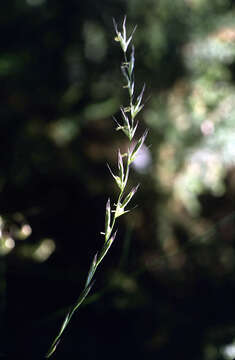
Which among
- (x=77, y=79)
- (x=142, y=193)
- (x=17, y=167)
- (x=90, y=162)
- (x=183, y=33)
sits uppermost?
(x=183, y=33)

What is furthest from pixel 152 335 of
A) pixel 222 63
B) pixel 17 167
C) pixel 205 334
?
pixel 222 63

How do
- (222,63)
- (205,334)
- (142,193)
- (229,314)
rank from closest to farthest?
(205,334) → (229,314) → (222,63) → (142,193)

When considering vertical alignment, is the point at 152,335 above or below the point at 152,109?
below

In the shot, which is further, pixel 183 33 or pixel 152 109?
pixel 152 109

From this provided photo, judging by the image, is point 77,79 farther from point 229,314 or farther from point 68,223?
point 229,314

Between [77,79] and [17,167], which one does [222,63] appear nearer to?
[77,79]

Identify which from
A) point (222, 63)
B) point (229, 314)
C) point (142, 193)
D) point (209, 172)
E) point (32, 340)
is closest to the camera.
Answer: point (32, 340)

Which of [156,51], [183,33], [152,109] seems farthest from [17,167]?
[183,33]
